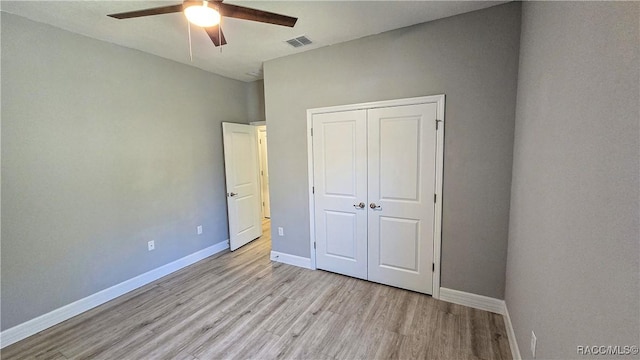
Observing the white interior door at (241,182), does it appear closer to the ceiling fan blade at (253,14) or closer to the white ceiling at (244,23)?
the white ceiling at (244,23)

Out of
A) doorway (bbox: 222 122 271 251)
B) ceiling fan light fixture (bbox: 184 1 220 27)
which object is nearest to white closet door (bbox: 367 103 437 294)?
ceiling fan light fixture (bbox: 184 1 220 27)

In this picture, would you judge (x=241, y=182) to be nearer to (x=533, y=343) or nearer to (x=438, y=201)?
(x=438, y=201)

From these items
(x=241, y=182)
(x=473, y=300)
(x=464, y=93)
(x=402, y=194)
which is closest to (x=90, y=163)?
(x=241, y=182)

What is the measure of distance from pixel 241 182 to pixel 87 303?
2279mm

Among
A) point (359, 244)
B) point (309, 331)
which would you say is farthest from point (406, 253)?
point (309, 331)

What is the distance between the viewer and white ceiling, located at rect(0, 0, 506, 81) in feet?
7.00

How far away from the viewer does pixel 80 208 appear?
2.59 m

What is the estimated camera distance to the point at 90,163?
264 cm

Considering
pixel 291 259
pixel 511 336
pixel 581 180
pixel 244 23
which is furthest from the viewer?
pixel 291 259

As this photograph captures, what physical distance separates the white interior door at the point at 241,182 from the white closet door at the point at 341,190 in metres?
1.52

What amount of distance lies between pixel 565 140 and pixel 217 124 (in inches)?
156

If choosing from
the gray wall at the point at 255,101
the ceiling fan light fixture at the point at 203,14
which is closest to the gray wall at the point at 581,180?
the ceiling fan light fixture at the point at 203,14

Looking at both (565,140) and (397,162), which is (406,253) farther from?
(565,140)

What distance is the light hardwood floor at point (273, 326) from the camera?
6.63 feet
